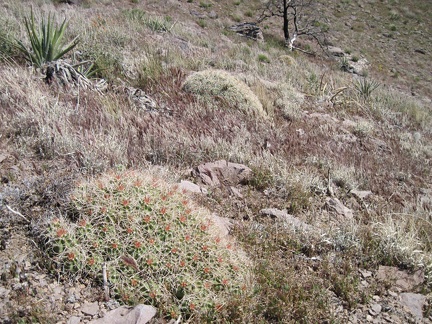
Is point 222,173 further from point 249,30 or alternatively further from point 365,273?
point 249,30

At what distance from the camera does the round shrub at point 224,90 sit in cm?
665

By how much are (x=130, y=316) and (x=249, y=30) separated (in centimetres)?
1686

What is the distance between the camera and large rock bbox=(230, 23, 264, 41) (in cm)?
1673

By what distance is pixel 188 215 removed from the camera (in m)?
2.75

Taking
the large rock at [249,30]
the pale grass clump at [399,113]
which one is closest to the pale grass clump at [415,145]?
the pale grass clump at [399,113]

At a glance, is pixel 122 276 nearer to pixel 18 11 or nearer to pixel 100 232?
pixel 100 232

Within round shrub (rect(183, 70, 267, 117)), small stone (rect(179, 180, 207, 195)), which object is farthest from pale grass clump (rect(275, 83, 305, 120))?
small stone (rect(179, 180, 207, 195))

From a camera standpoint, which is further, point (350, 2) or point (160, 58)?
point (350, 2)

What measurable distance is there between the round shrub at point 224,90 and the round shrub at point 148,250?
13.6ft

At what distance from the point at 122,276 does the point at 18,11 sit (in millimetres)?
9284

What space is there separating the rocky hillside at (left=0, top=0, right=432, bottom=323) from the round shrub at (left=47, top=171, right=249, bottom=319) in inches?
0.4

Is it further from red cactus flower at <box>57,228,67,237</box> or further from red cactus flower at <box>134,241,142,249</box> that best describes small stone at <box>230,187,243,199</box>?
red cactus flower at <box>57,228,67,237</box>

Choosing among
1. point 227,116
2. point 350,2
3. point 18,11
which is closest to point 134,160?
point 227,116

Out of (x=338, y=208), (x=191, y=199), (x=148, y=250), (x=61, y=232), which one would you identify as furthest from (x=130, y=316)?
(x=338, y=208)
